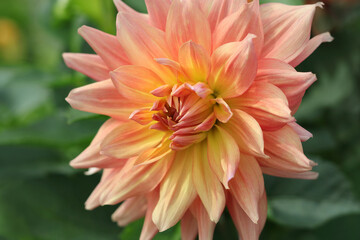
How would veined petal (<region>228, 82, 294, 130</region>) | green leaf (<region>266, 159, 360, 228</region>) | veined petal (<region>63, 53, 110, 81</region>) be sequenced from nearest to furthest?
veined petal (<region>228, 82, 294, 130</region>) < veined petal (<region>63, 53, 110, 81</region>) < green leaf (<region>266, 159, 360, 228</region>)

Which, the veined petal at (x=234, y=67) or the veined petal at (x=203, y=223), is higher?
the veined petal at (x=234, y=67)

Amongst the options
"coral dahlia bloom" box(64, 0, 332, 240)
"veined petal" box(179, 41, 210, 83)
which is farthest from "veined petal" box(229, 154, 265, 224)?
"veined petal" box(179, 41, 210, 83)

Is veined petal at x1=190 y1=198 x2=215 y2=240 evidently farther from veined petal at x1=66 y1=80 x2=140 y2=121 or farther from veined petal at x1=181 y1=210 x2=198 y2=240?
veined petal at x1=66 y1=80 x2=140 y2=121

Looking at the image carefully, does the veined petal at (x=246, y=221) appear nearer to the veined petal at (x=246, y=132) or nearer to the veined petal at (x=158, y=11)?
the veined petal at (x=246, y=132)

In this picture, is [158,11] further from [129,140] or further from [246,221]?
[246,221]

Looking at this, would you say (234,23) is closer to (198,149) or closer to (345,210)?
(198,149)

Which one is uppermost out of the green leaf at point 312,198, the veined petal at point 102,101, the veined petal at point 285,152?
the veined petal at point 102,101

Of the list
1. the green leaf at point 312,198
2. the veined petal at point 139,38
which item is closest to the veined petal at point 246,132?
the veined petal at point 139,38

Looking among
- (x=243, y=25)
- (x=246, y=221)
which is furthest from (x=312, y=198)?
(x=243, y=25)
